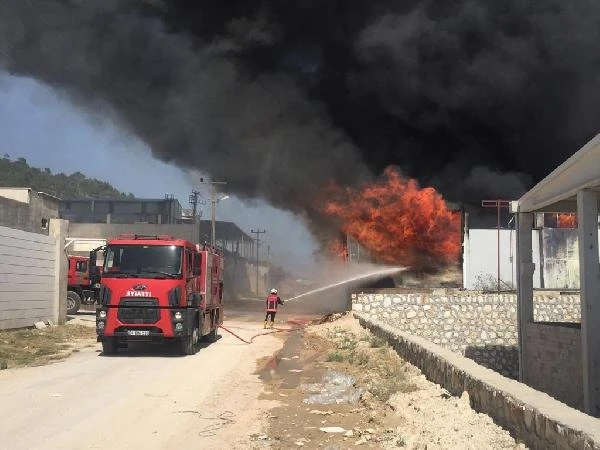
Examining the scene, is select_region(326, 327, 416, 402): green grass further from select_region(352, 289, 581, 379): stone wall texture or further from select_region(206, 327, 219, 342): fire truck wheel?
select_region(352, 289, 581, 379): stone wall texture

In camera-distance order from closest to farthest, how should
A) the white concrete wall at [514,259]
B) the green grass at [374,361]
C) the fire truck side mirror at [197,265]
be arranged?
the green grass at [374,361], the fire truck side mirror at [197,265], the white concrete wall at [514,259]

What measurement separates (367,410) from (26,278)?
15110mm

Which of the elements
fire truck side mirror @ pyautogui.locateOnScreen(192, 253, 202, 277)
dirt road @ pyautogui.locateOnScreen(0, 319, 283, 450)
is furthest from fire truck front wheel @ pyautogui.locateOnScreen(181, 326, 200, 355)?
fire truck side mirror @ pyautogui.locateOnScreen(192, 253, 202, 277)

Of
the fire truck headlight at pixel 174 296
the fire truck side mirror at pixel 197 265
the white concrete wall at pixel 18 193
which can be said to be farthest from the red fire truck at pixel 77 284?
the fire truck headlight at pixel 174 296

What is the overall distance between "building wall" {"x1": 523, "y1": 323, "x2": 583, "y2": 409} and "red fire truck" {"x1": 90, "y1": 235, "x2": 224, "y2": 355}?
7762 millimetres

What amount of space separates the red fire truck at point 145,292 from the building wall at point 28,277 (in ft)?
18.6

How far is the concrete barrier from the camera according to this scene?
4.04 metres

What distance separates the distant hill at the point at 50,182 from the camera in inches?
4200

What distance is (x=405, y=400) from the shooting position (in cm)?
788

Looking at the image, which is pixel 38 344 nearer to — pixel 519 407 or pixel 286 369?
pixel 286 369

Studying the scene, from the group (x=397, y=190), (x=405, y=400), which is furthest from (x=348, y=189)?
(x=405, y=400)

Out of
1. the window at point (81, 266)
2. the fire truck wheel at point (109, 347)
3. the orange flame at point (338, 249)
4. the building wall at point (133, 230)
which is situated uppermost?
the building wall at point (133, 230)

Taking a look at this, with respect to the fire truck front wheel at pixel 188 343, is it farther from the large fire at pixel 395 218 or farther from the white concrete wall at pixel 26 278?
the large fire at pixel 395 218

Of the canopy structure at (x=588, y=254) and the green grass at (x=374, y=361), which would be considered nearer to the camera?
Answer: the green grass at (x=374, y=361)
